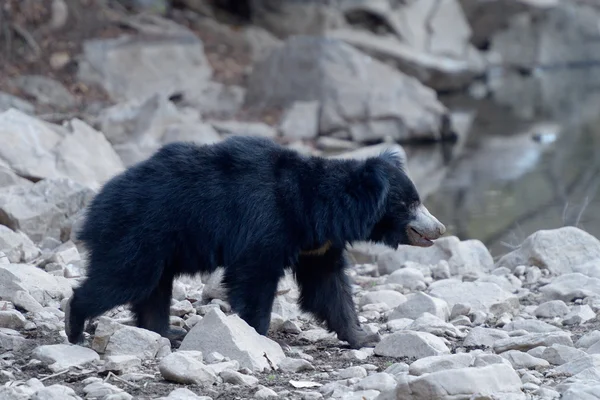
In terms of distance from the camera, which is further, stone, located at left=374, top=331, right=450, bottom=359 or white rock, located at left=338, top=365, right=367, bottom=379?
stone, located at left=374, top=331, right=450, bottom=359

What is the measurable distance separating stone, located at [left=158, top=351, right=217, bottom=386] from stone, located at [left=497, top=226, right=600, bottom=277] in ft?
11.4

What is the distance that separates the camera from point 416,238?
194 inches

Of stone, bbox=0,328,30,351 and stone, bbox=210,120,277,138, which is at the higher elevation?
stone, bbox=0,328,30,351

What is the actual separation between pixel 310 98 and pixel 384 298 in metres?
10.6

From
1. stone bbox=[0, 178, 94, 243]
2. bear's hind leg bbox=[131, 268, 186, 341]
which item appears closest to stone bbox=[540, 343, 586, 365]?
bear's hind leg bbox=[131, 268, 186, 341]

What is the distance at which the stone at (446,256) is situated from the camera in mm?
7109

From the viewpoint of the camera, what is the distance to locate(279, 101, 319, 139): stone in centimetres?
1496

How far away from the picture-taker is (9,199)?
272 inches

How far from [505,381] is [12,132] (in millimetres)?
6011

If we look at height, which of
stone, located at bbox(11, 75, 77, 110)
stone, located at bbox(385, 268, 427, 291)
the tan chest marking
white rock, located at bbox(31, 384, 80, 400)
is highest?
the tan chest marking

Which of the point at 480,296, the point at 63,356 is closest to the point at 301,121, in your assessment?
the point at 480,296

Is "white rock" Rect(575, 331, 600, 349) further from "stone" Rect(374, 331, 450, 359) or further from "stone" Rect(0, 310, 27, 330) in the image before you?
"stone" Rect(0, 310, 27, 330)

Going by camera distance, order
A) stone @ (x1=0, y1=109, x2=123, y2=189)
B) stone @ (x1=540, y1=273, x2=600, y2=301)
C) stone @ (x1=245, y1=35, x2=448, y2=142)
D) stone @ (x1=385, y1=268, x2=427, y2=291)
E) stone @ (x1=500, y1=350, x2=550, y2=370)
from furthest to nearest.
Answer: stone @ (x1=245, y1=35, x2=448, y2=142)
stone @ (x1=0, y1=109, x2=123, y2=189)
stone @ (x1=385, y1=268, x2=427, y2=291)
stone @ (x1=540, y1=273, x2=600, y2=301)
stone @ (x1=500, y1=350, x2=550, y2=370)

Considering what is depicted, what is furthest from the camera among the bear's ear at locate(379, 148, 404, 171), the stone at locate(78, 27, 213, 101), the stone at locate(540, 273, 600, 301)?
the stone at locate(78, 27, 213, 101)
